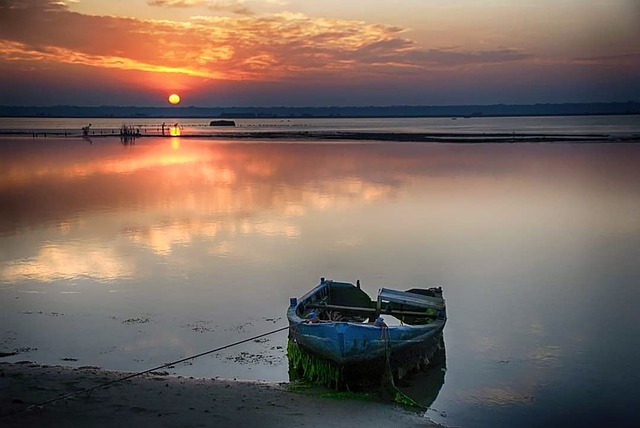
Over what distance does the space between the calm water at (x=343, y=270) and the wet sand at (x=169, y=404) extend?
73cm

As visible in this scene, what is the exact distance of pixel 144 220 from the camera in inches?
901

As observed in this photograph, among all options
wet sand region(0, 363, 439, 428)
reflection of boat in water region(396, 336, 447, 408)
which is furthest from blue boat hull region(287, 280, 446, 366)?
wet sand region(0, 363, 439, 428)

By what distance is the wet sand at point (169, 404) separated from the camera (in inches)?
300

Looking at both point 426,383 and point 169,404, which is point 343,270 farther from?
point 169,404

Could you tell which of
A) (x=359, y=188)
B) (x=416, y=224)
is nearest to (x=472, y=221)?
(x=416, y=224)

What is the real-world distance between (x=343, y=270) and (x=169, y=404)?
846 cm


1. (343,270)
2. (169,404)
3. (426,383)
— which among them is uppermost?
(169,404)

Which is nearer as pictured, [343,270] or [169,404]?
[169,404]

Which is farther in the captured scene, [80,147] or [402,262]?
[80,147]

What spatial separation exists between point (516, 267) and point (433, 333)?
7355 mm

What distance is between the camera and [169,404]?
814 centimetres

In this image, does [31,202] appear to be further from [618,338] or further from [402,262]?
[618,338]

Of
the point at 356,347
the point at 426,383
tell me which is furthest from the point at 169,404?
the point at 426,383

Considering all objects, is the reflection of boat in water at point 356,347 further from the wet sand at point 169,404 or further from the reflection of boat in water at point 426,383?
the wet sand at point 169,404
